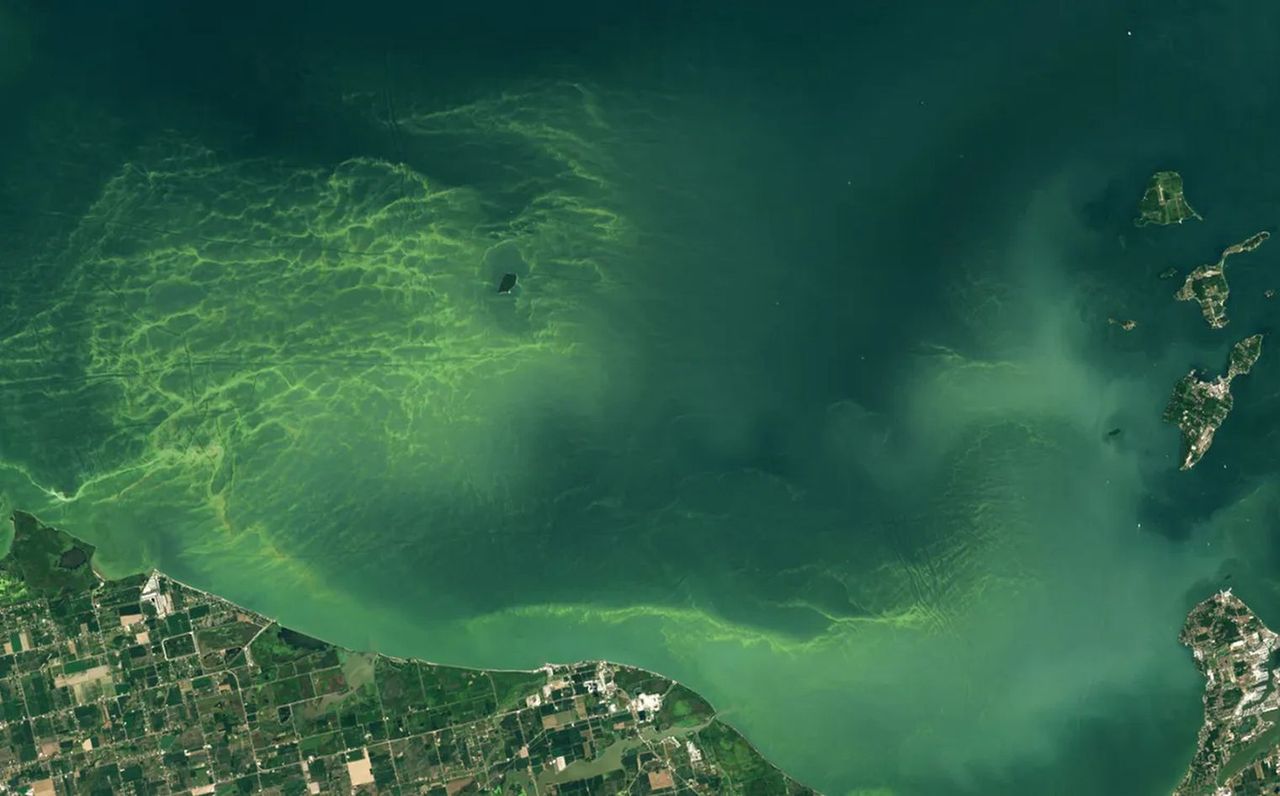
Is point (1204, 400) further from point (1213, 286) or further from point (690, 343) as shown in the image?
point (690, 343)

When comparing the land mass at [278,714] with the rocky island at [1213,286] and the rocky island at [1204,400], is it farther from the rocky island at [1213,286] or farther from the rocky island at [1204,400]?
the rocky island at [1213,286]

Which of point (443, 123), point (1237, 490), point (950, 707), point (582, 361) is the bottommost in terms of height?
point (950, 707)

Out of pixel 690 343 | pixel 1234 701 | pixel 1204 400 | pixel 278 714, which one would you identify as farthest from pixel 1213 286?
pixel 278 714

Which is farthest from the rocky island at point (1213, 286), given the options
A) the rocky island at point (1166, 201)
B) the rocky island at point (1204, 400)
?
the rocky island at point (1166, 201)

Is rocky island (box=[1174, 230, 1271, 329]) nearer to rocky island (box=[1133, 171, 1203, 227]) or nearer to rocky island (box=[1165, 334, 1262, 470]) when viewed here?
rocky island (box=[1165, 334, 1262, 470])

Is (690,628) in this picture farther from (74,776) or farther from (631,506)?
(74,776)

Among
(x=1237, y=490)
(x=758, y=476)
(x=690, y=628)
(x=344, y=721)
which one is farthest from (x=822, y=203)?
(x=344, y=721)
